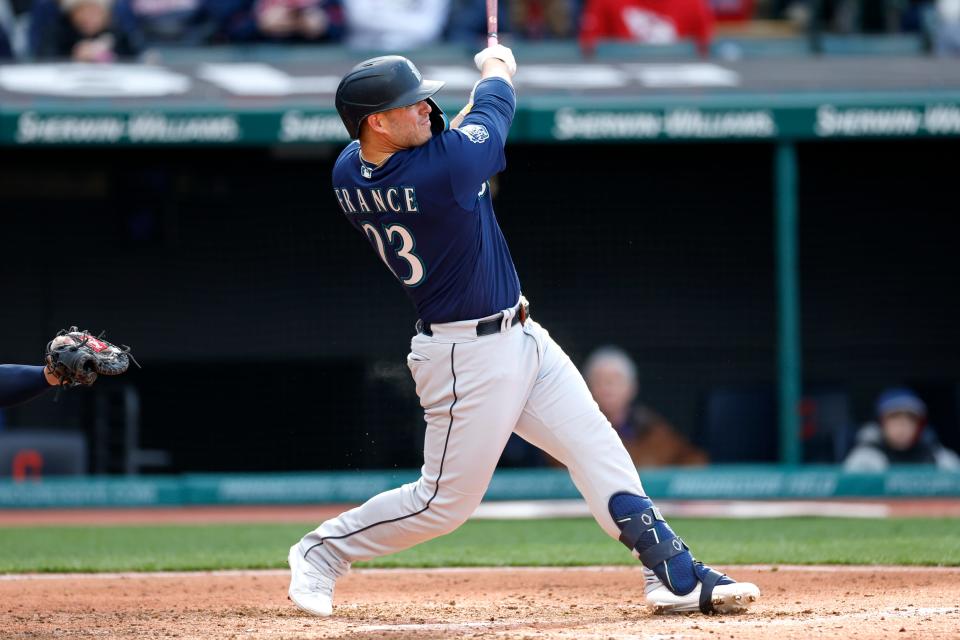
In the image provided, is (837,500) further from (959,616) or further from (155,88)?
(155,88)

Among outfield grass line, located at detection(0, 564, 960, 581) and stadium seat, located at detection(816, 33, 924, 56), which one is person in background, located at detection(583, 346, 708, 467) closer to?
outfield grass line, located at detection(0, 564, 960, 581)

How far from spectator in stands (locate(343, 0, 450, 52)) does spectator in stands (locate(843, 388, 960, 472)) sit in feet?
11.3

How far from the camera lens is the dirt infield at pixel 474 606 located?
375 cm

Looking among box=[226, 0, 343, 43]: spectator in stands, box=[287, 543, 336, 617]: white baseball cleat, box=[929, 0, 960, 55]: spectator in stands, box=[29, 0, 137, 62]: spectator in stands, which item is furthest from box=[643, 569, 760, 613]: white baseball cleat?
box=[929, 0, 960, 55]: spectator in stands

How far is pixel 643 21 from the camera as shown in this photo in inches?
348

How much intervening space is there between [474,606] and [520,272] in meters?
4.15

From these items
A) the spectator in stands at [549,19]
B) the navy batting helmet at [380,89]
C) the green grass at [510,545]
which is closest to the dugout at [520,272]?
the spectator in stands at [549,19]

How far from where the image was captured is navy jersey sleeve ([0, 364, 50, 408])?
3885mm

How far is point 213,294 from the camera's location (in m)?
8.67

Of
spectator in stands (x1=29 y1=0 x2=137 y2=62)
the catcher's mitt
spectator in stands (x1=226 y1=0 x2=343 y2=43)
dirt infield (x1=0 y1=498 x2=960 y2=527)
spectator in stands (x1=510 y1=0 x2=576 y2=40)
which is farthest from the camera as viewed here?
spectator in stands (x1=510 y1=0 x2=576 y2=40)

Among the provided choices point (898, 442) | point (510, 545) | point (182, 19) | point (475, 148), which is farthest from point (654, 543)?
point (182, 19)

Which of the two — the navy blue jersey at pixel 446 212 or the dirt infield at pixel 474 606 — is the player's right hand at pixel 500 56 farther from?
the dirt infield at pixel 474 606

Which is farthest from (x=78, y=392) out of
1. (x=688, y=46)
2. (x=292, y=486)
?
(x=688, y=46)

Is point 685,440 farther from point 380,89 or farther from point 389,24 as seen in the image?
point 380,89
